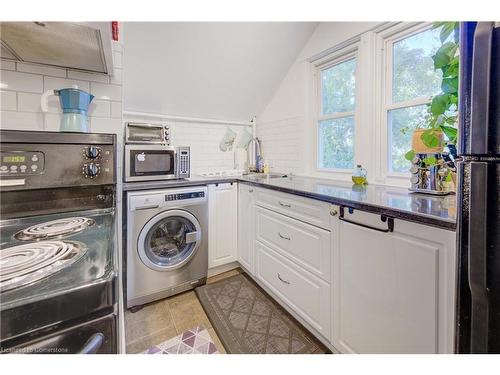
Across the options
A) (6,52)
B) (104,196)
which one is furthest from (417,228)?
(6,52)

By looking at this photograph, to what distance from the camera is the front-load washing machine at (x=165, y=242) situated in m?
1.75

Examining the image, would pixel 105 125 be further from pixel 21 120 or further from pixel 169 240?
pixel 169 240

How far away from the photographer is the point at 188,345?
1.45 metres

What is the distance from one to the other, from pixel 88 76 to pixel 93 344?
1.44m

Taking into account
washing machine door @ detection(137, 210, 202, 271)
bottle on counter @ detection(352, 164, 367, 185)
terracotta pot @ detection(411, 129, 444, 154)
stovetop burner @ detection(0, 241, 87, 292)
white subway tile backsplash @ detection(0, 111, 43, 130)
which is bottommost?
washing machine door @ detection(137, 210, 202, 271)

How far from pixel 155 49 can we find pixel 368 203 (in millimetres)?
2047

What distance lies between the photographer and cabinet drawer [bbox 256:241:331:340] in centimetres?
137

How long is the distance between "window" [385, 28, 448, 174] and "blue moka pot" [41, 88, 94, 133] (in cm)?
206

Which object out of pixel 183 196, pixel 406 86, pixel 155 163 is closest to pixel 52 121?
pixel 155 163

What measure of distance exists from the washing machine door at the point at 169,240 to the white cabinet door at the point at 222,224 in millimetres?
205

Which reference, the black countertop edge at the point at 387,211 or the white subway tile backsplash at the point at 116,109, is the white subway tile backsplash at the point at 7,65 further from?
the black countertop edge at the point at 387,211

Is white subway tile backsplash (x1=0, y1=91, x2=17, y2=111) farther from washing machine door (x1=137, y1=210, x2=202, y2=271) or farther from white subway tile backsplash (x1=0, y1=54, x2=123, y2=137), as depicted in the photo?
washing machine door (x1=137, y1=210, x2=202, y2=271)

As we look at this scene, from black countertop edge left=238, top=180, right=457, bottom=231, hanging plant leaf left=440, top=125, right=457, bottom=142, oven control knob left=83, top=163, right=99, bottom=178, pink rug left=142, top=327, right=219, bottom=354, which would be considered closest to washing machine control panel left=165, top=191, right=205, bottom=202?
oven control knob left=83, top=163, right=99, bottom=178
